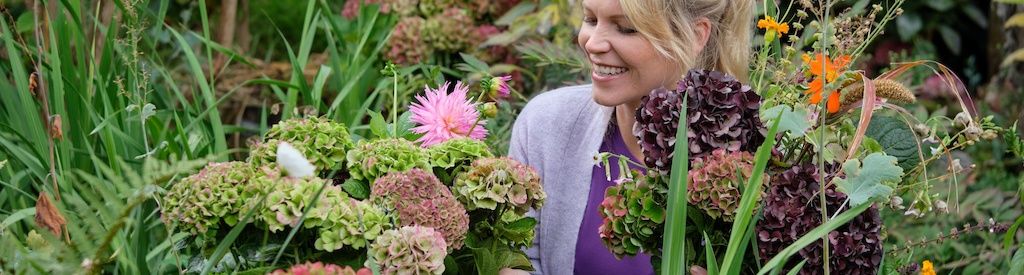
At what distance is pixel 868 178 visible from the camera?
55.4 inches

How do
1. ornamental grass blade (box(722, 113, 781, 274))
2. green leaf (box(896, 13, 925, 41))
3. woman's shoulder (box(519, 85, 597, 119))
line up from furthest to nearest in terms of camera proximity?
green leaf (box(896, 13, 925, 41)), woman's shoulder (box(519, 85, 597, 119)), ornamental grass blade (box(722, 113, 781, 274))

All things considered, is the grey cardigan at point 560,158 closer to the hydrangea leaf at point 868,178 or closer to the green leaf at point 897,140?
the green leaf at point 897,140

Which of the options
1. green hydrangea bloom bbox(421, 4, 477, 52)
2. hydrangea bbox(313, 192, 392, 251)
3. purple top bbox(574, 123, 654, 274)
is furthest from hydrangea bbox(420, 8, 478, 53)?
hydrangea bbox(313, 192, 392, 251)

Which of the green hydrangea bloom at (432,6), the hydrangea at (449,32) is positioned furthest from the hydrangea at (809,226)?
the green hydrangea bloom at (432,6)

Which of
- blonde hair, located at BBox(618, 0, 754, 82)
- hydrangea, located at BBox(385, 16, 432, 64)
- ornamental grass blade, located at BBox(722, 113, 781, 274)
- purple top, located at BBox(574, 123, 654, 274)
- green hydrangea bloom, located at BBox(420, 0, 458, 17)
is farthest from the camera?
green hydrangea bloom, located at BBox(420, 0, 458, 17)

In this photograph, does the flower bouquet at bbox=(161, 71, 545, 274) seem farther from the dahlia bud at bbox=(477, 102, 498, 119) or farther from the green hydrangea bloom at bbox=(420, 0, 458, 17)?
the green hydrangea bloom at bbox=(420, 0, 458, 17)

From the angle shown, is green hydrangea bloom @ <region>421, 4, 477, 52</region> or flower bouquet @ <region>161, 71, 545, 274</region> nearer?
flower bouquet @ <region>161, 71, 545, 274</region>

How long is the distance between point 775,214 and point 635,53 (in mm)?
601

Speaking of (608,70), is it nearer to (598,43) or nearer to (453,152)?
(598,43)

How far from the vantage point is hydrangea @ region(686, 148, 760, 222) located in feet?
4.69

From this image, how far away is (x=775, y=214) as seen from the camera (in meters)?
1.45

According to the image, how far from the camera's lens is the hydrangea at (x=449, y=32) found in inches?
126

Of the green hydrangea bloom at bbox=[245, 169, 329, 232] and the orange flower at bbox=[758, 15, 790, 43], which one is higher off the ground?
the orange flower at bbox=[758, 15, 790, 43]

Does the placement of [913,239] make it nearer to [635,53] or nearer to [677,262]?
[635,53]
